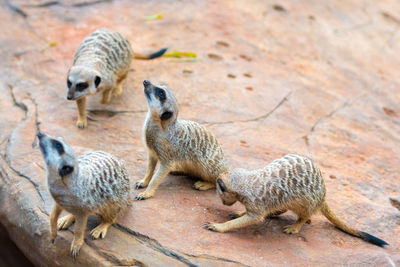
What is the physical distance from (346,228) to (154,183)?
145 centimetres

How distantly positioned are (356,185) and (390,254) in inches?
38.9

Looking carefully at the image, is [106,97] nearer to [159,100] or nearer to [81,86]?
[81,86]

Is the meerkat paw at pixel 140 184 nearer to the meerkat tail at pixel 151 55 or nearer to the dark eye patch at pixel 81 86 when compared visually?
the dark eye patch at pixel 81 86

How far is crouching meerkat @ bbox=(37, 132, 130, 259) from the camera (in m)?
2.61

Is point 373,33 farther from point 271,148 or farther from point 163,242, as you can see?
point 163,242

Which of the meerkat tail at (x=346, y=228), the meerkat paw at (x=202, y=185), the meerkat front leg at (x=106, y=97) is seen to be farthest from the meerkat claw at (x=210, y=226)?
the meerkat front leg at (x=106, y=97)

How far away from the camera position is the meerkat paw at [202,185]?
12.1 feet

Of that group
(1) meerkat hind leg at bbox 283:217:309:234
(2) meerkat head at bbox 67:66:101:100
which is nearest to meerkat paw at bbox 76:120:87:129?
(2) meerkat head at bbox 67:66:101:100

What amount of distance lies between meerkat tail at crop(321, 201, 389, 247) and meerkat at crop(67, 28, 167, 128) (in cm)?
238

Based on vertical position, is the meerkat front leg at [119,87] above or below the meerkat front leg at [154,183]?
below

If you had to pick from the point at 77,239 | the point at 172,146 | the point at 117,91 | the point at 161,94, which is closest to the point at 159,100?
the point at 161,94

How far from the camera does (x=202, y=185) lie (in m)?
3.70

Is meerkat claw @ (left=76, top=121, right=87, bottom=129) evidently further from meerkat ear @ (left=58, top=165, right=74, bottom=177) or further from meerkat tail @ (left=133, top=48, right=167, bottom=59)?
meerkat ear @ (left=58, top=165, right=74, bottom=177)

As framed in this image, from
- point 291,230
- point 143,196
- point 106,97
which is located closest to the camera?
point 291,230
